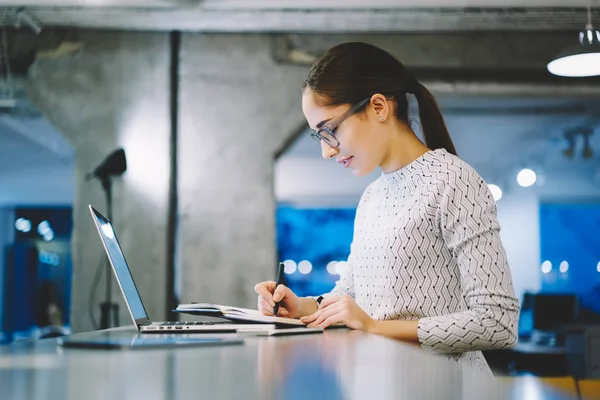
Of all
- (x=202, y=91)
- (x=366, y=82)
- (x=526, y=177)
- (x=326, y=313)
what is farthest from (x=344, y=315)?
A: (x=526, y=177)

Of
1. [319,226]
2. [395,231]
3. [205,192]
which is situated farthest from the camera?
[319,226]

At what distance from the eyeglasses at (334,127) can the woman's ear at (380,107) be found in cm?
2

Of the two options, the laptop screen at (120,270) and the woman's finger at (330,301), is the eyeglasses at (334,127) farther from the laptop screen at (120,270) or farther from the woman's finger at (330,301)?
the laptop screen at (120,270)

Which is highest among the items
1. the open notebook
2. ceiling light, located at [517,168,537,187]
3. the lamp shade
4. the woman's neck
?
ceiling light, located at [517,168,537,187]

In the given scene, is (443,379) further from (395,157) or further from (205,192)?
(205,192)

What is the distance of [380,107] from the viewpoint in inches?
68.4

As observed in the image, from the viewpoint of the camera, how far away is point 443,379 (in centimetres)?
A: 65

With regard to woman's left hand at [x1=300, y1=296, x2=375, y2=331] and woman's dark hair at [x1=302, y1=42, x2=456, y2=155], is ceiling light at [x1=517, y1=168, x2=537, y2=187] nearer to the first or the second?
woman's dark hair at [x1=302, y1=42, x2=456, y2=155]

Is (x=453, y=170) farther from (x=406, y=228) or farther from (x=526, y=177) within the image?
(x=526, y=177)

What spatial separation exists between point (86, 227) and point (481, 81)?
3319 mm

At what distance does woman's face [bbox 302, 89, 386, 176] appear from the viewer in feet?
5.73

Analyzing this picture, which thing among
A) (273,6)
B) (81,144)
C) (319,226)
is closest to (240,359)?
(273,6)

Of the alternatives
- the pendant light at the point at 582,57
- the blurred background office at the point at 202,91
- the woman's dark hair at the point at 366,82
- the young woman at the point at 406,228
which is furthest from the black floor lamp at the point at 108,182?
the woman's dark hair at the point at 366,82

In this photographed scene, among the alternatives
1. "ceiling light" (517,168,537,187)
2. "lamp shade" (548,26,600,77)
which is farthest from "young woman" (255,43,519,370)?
"ceiling light" (517,168,537,187)
